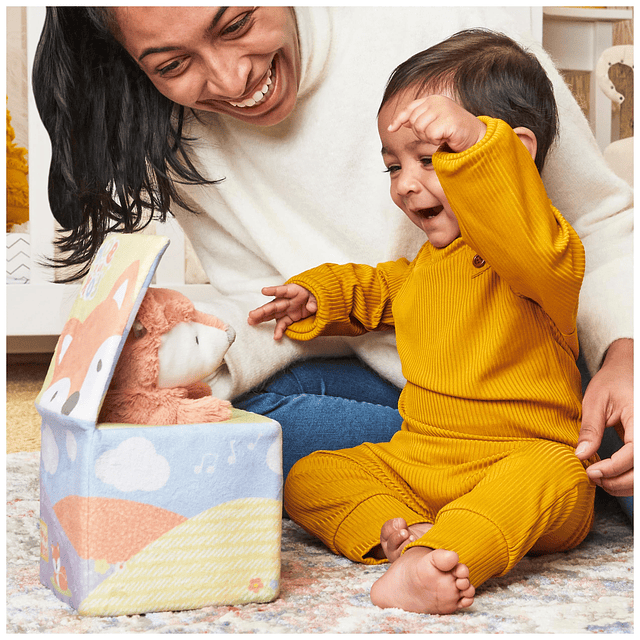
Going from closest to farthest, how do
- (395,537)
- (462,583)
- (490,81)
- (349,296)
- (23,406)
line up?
(462,583), (395,537), (490,81), (349,296), (23,406)

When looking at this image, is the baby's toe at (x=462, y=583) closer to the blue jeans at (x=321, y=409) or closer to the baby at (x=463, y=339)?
the baby at (x=463, y=339)

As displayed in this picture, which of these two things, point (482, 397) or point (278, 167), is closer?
point (482, 397)

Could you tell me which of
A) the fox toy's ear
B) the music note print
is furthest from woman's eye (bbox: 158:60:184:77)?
the music note print

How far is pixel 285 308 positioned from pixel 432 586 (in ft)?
1.38

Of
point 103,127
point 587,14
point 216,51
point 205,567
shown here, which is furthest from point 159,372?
point 587,14

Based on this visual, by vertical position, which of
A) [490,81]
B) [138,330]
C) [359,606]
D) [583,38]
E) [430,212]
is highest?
[583,38]

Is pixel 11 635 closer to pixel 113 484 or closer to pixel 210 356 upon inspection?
pixel 113 484

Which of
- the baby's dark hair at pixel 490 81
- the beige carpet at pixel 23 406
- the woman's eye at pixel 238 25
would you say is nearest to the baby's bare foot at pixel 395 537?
the baby's dark hair at pixel 490 81

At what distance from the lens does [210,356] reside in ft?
1.98

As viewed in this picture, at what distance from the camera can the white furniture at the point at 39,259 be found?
1.51 meters

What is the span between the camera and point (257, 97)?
807 mm

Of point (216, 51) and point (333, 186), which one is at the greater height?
point (216, 51)

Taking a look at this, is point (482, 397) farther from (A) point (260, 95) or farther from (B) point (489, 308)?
(A) point (260, 95)

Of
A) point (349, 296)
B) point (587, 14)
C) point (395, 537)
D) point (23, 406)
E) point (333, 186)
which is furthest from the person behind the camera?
point (587, 14)
